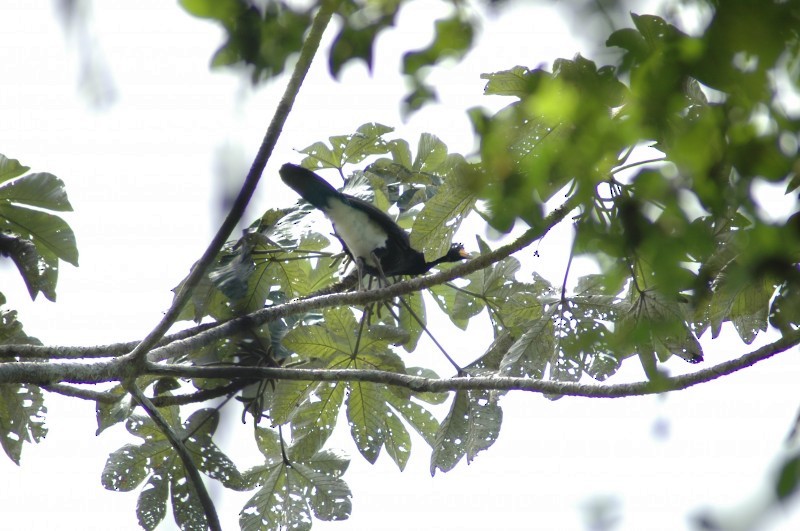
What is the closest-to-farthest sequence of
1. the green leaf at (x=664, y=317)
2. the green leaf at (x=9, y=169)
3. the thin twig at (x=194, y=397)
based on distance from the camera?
1. the green leaf at (x=664, y=317)
2. the green leaf at (x=9, y=169)
3. the thin twig at (x=194, y=397)

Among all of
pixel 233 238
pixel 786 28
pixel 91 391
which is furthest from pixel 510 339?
pixel 786 28

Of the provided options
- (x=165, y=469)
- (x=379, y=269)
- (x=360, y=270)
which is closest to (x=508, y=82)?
(x=360, y=270)

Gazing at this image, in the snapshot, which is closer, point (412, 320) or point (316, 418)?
point (316, 418)

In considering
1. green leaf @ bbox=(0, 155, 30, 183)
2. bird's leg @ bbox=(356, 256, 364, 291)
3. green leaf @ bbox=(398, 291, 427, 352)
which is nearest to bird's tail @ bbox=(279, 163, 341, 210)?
bird's leg @ bbox=(356, 256, 364, 291)

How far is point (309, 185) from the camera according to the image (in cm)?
415

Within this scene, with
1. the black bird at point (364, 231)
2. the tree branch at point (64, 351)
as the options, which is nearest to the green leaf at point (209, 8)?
the tree branch at point (64, 351)

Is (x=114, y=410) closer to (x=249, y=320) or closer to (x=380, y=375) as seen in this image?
(x=249, y=320)

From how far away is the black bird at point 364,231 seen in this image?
4.14m

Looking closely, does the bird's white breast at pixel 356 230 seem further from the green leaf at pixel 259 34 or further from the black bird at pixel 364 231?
the green leaf at pixel 259 34

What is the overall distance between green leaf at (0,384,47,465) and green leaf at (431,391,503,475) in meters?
1.66

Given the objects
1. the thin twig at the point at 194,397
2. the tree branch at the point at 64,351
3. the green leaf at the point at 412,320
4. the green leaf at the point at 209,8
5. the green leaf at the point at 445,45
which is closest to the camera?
the green leaf at the point at 209,8

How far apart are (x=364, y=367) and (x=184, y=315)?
88 centimetres

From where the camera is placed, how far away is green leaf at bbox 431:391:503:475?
10.8 feet

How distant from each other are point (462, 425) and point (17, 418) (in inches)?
73.0
